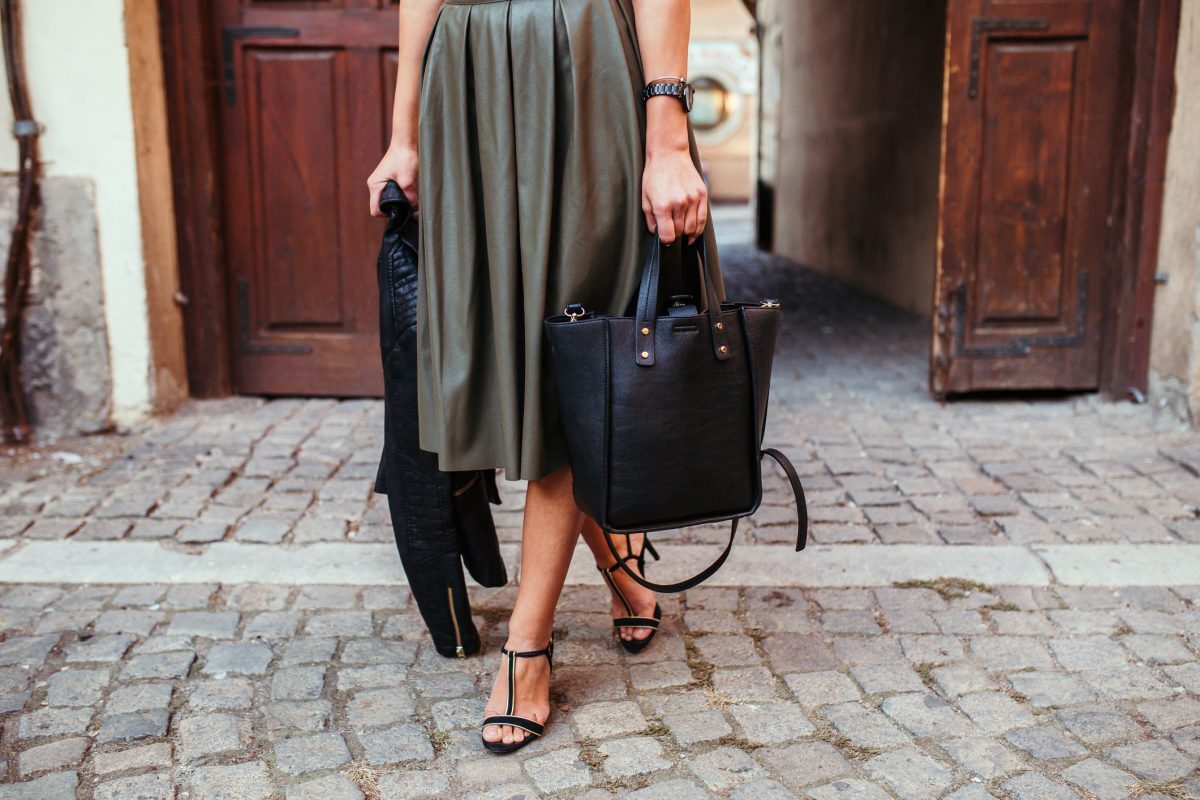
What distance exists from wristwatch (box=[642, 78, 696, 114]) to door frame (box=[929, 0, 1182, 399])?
2862mm

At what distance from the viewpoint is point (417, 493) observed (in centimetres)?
236

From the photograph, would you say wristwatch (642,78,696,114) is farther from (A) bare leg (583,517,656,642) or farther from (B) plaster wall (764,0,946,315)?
(B) plaster wall (764,0,946,315)

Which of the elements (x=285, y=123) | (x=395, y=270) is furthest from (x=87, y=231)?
(x=395, y=270)

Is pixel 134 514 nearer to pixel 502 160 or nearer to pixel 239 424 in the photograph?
pixel 239 424

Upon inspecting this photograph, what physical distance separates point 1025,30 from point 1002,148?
0.46m

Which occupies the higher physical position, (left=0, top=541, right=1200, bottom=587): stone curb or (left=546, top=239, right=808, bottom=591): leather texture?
(left=546, top=239, right=808, bottom=591): leather texture

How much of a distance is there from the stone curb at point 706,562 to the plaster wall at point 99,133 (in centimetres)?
144

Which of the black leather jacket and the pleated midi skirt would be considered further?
the black leather jacket

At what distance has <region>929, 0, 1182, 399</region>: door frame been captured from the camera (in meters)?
4.37

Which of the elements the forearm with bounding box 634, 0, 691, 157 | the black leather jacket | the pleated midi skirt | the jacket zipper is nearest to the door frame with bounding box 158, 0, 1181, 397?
the black leather jacket

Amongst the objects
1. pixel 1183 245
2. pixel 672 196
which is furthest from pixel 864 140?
pixel 672 196

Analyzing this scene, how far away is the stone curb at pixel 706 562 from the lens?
9.64 ft

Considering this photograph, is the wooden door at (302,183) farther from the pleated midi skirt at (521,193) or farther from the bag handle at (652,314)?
the bag handle at (652,314)

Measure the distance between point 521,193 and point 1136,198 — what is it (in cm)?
336
